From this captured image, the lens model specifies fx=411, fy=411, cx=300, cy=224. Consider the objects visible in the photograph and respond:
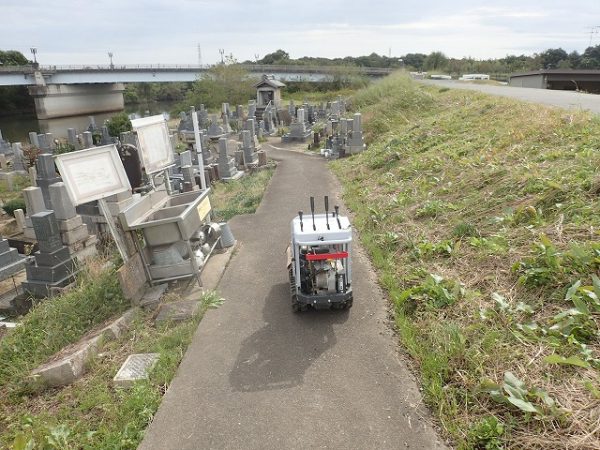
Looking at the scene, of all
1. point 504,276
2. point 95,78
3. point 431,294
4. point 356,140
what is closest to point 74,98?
point 95,78

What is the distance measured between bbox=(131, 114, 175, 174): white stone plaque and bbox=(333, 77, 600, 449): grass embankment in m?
4.25

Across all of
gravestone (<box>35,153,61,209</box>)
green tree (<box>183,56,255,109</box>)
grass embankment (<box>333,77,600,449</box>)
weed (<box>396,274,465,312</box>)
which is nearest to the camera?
grass embankment (<box>333,77,600,449</box>)

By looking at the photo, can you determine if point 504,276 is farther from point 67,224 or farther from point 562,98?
point 562,98

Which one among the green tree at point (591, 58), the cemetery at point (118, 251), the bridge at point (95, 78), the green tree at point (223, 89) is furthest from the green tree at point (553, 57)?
the cemetery at point (118, 251)

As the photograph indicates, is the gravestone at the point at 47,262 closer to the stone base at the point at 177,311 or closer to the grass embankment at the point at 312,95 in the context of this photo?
the stone base at the point at 177,311

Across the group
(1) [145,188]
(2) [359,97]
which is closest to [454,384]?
(1) [145,188]

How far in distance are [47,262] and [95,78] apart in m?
57.9

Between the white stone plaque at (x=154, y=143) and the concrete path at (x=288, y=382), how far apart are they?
8.97 feet

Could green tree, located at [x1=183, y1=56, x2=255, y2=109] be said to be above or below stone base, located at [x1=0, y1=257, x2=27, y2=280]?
above

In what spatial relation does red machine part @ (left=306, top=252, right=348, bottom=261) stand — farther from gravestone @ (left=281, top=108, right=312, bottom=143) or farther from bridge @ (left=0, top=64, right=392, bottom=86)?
bridge @ (left=0, top=64, right=392, bottom=86)

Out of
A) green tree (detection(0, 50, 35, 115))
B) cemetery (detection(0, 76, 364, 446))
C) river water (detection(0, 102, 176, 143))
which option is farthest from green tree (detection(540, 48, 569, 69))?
green tree (detection(0, 50, 35, 115))

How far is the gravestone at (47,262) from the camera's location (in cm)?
793

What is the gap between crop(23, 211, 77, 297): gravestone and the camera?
7.93 m

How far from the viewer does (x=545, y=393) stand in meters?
3.38
